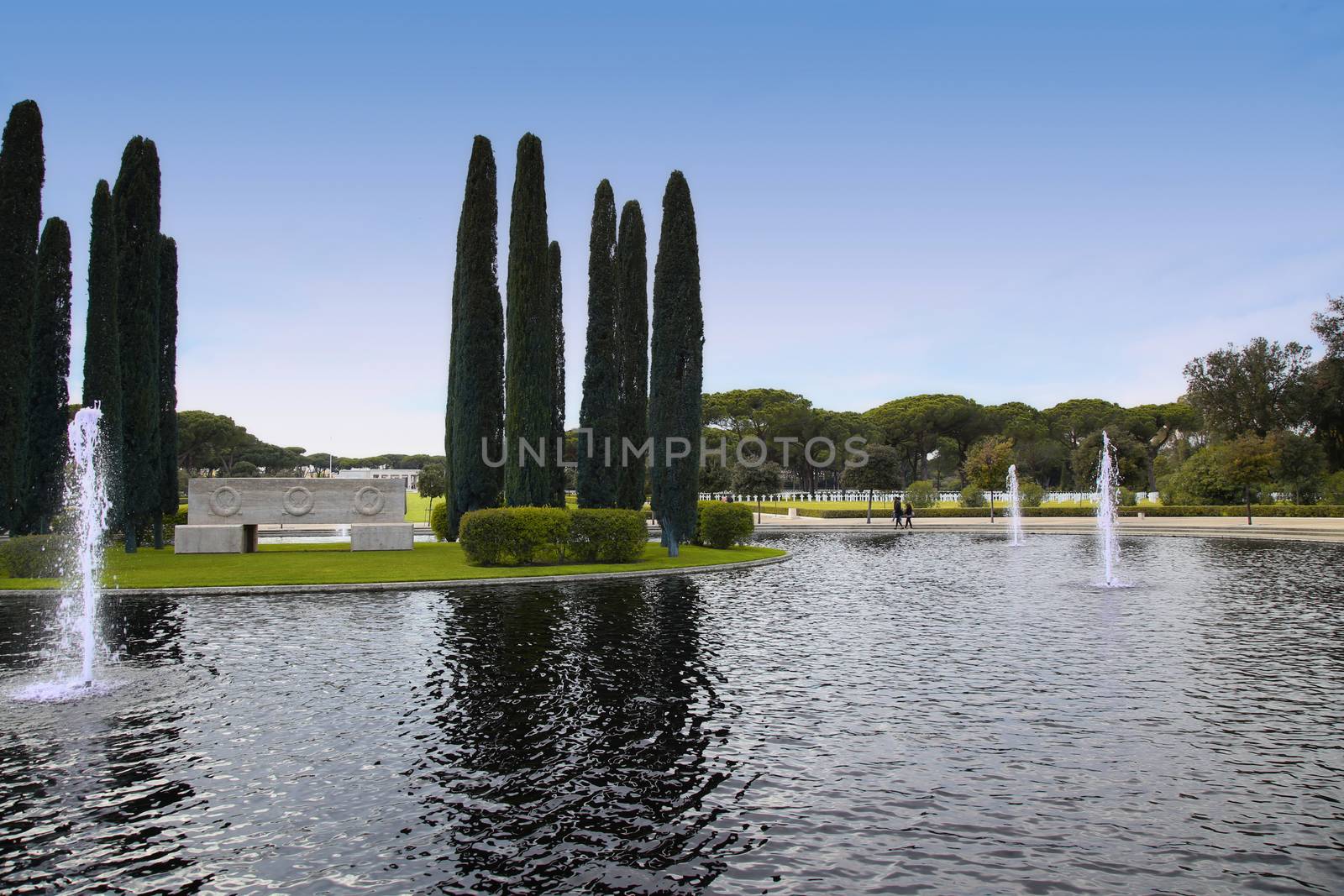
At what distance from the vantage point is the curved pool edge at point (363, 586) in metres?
19.1

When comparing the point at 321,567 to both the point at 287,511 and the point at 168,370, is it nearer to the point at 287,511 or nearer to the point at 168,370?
the point at 287,511

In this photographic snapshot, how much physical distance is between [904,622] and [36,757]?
12.5 meters

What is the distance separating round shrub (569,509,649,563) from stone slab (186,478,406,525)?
840 cm

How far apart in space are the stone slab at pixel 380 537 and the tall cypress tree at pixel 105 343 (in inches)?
298

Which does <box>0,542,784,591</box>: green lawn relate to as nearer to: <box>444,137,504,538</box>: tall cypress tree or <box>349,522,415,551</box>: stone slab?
<box>349,522,415,551</box>: stone slab

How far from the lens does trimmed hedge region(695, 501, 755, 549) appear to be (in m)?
30.6

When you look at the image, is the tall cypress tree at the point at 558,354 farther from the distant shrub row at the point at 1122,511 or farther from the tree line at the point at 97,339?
the distant shrub row at the point at 1122,511

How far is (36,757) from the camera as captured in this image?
25.4 feet

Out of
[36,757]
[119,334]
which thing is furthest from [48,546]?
[36,757]

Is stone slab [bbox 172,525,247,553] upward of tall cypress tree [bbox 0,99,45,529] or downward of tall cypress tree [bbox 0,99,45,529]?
downward

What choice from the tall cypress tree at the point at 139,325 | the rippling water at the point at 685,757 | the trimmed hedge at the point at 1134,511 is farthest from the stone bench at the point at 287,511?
the trimmed hedge at the point at 1134,511

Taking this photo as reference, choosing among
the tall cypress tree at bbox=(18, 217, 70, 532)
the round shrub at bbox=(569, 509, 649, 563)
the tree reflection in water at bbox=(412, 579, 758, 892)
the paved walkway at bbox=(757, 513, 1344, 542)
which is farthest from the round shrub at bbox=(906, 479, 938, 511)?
the tree reflection in water at bbox=(412, 579, 758, 892)

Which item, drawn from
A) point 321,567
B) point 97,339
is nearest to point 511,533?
point 321,567

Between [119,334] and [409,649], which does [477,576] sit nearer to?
[409,649]
